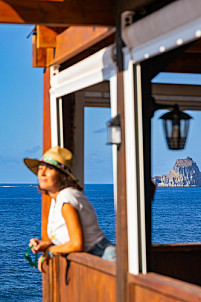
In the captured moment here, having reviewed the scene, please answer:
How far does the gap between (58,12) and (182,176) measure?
7640 centimetres

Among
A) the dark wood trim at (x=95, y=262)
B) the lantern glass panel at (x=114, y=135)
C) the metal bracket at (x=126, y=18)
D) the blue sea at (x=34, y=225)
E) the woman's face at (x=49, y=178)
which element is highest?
the metal bracket at (x=126, y=18)

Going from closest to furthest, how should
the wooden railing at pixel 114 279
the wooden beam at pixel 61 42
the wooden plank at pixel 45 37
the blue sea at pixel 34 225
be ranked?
the wooden railing at pixel 114 279
the wooden beam at pixel 61 42
the wooden plank at pixel 45 37
the blue sea at pixel 34 225

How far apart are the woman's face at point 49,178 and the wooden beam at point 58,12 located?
3.28 ft

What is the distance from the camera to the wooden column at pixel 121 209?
382cm

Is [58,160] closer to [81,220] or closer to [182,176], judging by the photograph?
[81,220]

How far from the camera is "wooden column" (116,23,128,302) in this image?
3820 millimetres

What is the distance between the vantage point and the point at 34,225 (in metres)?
57.1

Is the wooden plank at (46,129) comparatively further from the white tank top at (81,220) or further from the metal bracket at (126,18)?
the metal bracket at (126,18)

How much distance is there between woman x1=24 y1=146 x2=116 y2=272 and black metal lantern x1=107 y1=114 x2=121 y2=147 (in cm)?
53

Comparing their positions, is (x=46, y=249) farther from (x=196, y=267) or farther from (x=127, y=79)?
(x=196, y=267)

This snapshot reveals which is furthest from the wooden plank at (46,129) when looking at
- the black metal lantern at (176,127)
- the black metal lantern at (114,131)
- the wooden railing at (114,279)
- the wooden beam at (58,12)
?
the black metal lantern at (114,131)

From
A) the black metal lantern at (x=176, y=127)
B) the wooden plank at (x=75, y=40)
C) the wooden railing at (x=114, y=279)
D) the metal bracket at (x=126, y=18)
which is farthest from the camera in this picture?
the black metal lantern at (x=176, y=127)

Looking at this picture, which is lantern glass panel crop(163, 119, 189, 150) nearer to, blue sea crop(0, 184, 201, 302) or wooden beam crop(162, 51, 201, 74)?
wooden beam crop(162, 51, 201, 74)

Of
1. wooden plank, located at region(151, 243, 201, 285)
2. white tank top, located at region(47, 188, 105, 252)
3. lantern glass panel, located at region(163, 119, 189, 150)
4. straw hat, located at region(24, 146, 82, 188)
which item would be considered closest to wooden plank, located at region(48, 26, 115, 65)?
straw hat, located at region(24, 146, 82, 188)
